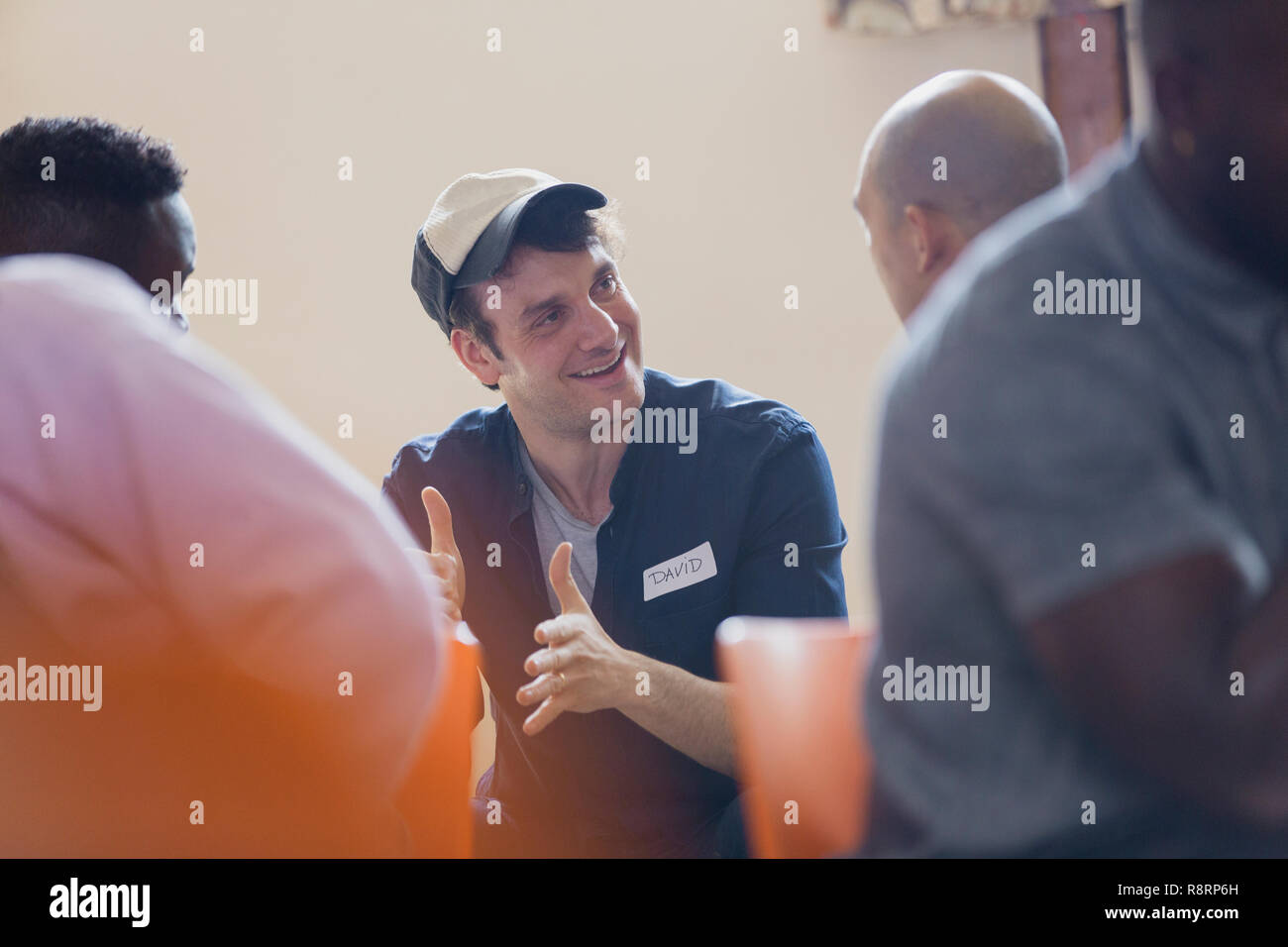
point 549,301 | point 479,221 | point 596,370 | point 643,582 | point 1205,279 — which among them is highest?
point 479,221

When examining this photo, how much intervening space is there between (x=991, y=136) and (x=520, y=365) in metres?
0.72

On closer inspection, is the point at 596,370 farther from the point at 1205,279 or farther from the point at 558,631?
the point at 1205,279

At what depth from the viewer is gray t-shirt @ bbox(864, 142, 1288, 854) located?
57 centimetres

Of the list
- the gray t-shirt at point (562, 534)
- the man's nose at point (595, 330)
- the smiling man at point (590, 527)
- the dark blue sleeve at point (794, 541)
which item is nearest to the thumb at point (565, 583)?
the smiling man at point (590, 527)

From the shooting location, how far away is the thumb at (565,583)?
1.31m

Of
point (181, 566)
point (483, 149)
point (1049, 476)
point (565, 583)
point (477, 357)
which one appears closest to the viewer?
point (1049, 476)

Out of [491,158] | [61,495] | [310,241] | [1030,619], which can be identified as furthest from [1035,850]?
[310,241]

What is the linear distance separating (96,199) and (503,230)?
56cm

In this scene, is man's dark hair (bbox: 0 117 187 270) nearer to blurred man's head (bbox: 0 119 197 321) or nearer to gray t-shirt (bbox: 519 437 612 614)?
blurred man's head (bbox: 0 119 197 321)

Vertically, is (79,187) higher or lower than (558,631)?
higher

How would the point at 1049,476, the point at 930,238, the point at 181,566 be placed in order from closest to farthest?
1. the point at 1049,476
2. the point at 181,566
3. the point at 930,238

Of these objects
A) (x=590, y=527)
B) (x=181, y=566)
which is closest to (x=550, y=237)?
Answer: (x=590, y=527)

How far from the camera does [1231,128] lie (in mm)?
630

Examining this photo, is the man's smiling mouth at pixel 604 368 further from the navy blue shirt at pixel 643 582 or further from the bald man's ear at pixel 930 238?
the bald man's ear at pixel 930 238
